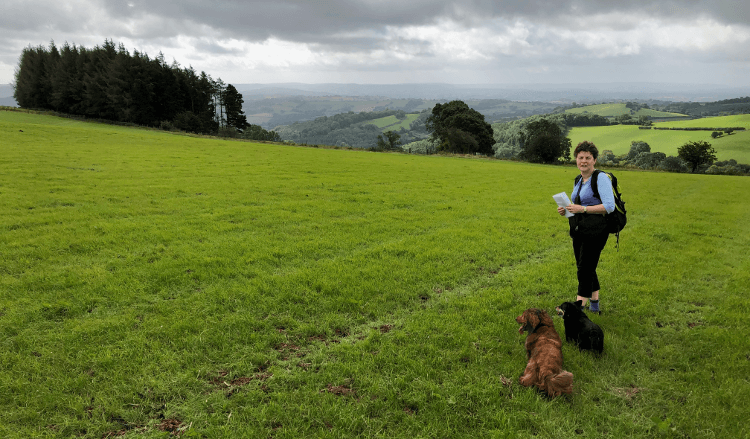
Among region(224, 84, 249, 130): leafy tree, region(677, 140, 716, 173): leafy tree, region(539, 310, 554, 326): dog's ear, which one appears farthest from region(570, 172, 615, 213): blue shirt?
region(224, 84, 249, 130): leafy tree

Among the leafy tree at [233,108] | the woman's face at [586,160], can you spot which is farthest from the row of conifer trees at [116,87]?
the woman's face at [586,160]

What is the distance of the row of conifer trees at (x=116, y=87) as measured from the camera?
64375 mm

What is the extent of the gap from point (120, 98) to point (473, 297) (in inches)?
3091

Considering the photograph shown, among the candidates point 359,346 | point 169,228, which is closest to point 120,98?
point 169,228

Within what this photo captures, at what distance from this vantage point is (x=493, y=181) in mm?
26703

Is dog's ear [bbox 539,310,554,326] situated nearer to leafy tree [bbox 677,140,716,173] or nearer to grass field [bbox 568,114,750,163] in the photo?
leafy tree [bbox 677,140,716,173]

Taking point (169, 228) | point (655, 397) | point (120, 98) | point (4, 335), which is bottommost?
point (655, 397)

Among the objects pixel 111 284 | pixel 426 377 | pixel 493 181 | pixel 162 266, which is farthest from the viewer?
pixel 493 181

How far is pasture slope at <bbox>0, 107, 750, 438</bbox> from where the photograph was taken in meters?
4.34

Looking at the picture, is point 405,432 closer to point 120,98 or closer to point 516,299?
point 516,299

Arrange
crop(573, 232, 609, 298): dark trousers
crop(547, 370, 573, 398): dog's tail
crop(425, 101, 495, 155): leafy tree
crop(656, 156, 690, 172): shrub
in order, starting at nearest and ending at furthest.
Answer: crop(547, 370, 573, 398): dog's tail → crop(573, 232, 609, 298): dark trousers → crop(656, 156, 690, 172): shrub → crop(425, 101, 495, 155): leafy tree

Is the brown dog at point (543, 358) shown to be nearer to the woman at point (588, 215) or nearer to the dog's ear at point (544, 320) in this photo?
the dog's ear at point (544, 320)

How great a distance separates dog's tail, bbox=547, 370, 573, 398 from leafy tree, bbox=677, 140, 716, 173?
78.8m

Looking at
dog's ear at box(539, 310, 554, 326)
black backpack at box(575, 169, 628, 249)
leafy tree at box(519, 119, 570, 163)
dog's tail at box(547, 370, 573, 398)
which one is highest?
leafy tree at box(519, 119, 570, 163)
